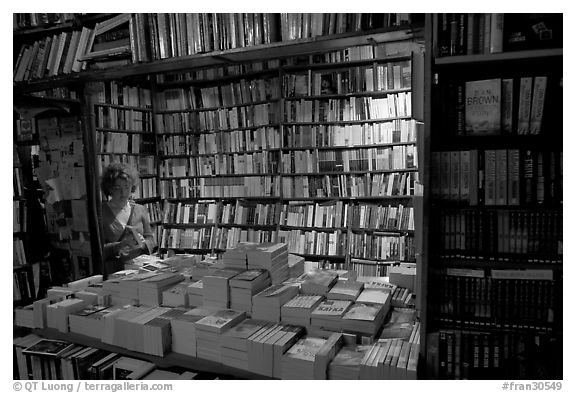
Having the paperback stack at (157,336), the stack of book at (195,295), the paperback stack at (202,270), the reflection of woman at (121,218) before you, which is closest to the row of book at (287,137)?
the reflection of woman at (121,218)

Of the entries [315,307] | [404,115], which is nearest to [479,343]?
[315,307]

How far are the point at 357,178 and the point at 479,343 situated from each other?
2973mm

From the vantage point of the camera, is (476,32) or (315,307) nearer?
(476,32)

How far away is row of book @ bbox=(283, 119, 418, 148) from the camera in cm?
431

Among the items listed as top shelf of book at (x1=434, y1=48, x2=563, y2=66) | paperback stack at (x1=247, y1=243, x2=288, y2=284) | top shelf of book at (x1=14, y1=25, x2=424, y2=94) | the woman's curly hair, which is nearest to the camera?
top shelf of book at (x1=434, y1=48, x2=563, y2=66)

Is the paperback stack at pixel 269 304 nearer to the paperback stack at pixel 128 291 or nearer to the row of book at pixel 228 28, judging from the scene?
the paperback stack at pixel 128 291

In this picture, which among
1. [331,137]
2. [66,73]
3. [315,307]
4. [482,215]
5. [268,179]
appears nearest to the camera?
[482,215]

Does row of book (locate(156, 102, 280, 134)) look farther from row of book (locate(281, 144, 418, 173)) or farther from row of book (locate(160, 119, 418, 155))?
row of book (locate(281, 144, 418, 173))

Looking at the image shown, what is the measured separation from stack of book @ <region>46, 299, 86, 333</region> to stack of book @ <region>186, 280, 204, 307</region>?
624 mm

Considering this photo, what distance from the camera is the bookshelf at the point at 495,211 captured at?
5.26 feet

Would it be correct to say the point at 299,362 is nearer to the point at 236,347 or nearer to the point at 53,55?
the point at 236,347

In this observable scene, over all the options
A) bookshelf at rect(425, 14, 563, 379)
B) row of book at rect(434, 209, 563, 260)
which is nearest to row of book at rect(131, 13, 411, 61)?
bookshelf at rect(425, 14, 563, 379)

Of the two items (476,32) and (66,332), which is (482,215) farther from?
(66,332)

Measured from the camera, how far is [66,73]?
8.49ft
